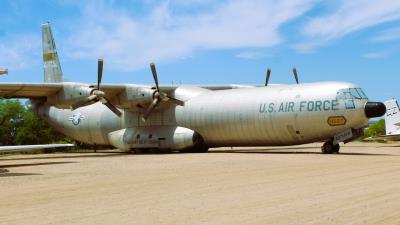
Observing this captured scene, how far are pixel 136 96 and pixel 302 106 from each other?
1093 cm

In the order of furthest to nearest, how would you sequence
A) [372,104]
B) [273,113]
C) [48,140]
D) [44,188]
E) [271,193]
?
[48,140] < [273,113] < [372,104] < [44,188] < [271,193]

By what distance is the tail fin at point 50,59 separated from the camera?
38.2m

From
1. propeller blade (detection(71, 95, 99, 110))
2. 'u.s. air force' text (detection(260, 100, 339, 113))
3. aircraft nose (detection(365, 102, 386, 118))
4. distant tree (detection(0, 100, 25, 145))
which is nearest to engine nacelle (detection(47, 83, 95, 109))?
propeller blade (detection(71, 95, 99, 110))

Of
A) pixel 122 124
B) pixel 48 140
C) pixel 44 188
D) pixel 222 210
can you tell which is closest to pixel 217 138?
pixel 122 124

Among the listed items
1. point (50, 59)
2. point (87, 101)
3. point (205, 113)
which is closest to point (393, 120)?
point (205, 113)

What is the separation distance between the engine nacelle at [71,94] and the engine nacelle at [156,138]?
4688 mm

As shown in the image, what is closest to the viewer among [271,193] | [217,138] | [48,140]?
[271,193]

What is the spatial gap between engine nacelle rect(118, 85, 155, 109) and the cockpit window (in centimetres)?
1181

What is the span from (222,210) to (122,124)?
27245 mm

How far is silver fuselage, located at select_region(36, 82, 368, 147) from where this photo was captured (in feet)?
80.9

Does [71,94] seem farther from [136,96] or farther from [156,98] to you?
[156,98]

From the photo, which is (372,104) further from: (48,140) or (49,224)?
(48,140)

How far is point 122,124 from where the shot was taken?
34.2 metres

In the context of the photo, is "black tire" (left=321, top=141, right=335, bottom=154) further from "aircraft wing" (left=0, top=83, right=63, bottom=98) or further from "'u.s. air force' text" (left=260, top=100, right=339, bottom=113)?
"aircraft wing" (left=0, top=83, right=63, bottom=98)
